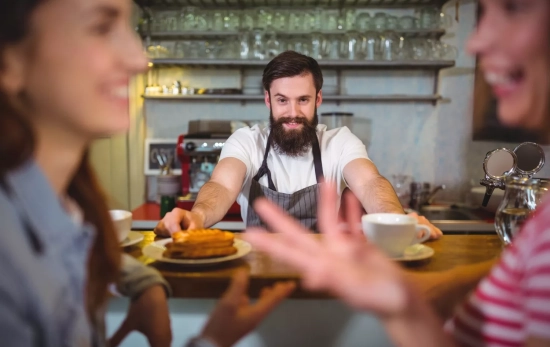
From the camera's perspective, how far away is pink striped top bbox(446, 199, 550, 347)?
40 centimetres

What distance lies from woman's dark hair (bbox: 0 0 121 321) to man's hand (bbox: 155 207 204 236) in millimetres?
494

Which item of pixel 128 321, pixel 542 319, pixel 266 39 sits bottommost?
pixel 128 321

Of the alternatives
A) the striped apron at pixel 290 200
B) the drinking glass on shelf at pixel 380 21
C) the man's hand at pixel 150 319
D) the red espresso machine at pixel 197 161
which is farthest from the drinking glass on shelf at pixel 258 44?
the man's hand at pixel 150 319

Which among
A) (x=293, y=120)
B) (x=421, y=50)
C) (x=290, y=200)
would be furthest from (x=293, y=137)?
(x=421, y=50)

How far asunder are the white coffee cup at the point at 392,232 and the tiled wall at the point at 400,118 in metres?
2.00

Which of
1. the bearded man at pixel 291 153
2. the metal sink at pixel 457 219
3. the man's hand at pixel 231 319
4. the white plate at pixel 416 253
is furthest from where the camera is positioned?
the metal sink at pixel 457 219

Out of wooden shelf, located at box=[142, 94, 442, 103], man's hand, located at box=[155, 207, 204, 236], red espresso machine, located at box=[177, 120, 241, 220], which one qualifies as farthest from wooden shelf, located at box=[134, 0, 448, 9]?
man's hand, located at box=[155, 207, 204, 236]

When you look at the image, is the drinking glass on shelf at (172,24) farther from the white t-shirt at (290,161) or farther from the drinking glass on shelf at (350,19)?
the white t-shirt at (290,161)

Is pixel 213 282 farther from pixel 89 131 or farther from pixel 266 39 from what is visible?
pixel 266 39

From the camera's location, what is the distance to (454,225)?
2.23 meters

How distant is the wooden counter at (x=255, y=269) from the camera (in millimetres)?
751

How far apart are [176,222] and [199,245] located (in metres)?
0.26

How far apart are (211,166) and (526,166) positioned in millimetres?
1589

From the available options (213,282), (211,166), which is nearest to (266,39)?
(211,166)
